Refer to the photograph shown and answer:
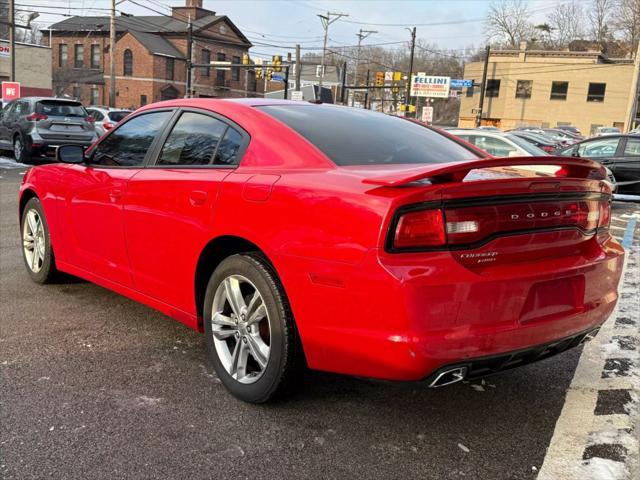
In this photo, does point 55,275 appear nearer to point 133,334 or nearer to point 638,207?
point 133,334

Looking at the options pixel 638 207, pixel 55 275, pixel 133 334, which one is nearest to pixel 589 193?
pixel 133 334

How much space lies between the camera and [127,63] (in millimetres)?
58406

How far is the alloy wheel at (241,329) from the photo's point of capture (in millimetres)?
2961

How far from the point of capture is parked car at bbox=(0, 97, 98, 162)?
15.3 meters

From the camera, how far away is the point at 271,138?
3.11 metres

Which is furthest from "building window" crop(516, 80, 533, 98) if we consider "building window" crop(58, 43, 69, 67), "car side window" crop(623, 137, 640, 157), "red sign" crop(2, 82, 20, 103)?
"car side window" crop(623, 137, 640, 157)

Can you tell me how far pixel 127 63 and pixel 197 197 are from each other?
6048 centimetres

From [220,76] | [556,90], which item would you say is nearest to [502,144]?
[556,90]

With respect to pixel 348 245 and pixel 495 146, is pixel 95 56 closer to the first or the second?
pixel 495 146

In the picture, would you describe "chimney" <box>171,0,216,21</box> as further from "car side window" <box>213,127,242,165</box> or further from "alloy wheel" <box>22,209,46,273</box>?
"car side window" <box>213,127,242,165</box>

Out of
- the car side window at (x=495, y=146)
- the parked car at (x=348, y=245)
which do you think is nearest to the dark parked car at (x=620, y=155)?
the car side window at (x=495, y=146)

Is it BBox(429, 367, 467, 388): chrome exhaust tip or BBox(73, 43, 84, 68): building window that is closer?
BBox(429, 367, 467, 388): chrome exhaust tip

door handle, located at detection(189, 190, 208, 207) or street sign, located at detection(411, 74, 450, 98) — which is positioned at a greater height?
street sign, located at detection(411, 74, 450, 98)

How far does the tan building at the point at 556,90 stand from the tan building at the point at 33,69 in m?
38.0
